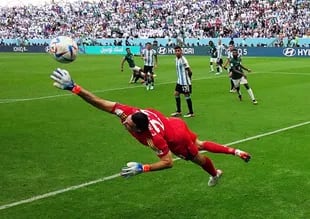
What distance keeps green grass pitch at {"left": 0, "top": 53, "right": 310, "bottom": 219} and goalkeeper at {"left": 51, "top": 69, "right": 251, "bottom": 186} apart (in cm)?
88

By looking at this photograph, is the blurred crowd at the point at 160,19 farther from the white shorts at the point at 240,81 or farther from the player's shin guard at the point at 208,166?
the player's shin guard at the point at 208,166

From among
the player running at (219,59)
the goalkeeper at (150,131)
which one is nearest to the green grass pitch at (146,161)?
the goalkeeper at (150,131)

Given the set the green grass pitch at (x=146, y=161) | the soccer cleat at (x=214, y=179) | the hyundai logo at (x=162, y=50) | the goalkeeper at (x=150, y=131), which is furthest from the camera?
the hyundai logo at (x=162, y=50)

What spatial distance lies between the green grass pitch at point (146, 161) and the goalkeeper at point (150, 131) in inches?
34.5

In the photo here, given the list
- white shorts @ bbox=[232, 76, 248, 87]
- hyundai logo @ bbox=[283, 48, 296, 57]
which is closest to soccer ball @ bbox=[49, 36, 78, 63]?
white shorts @ bbox=[232, 76, 248, 87]

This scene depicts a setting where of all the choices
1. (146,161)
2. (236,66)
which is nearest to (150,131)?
(146,161)

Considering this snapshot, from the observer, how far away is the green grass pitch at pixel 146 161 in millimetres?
8047

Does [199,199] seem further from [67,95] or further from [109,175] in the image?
[67,95]

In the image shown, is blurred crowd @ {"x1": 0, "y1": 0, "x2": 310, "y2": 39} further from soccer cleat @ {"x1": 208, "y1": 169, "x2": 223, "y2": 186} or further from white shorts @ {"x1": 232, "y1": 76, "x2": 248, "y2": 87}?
soccer cleat @ {"x1": 208, "y1": 169, "x2": 223, "y2": 186}

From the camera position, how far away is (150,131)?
23.4 ft

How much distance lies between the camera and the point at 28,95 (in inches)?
875

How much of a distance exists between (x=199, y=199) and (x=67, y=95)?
14.3 m

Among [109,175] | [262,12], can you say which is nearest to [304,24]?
[262,12]

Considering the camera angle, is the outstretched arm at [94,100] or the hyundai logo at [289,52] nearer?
the outstretched arm at [94,100]
